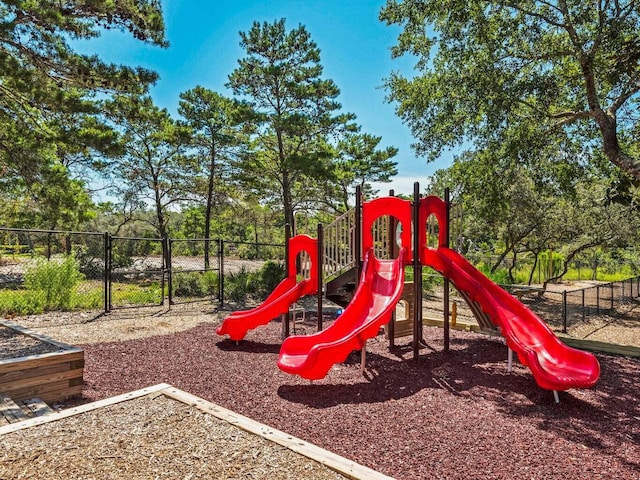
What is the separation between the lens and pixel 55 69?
762 centimetres

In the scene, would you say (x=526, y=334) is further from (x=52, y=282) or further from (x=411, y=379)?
(x=52, y=282)

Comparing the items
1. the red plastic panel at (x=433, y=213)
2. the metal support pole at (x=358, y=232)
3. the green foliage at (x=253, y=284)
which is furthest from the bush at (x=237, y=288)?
the red plastic panel at (x=433, y=213)

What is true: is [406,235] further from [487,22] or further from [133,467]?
[133,467]

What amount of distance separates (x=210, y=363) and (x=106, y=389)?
1.48 meters

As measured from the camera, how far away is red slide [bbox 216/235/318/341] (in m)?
7.21

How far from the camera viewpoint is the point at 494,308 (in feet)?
19.0

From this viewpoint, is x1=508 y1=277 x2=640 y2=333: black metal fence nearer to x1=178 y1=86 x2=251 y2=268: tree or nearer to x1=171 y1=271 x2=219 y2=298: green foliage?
x1=171 y1=271 x2=219 y2=298: green foliage

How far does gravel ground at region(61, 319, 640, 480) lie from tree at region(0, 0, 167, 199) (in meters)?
4.53

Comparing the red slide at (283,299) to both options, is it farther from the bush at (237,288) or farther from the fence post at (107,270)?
the bush at (237,288)

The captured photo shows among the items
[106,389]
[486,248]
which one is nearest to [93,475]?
[106,389]

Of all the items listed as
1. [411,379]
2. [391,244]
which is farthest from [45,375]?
[391,244]

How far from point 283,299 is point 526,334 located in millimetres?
3808

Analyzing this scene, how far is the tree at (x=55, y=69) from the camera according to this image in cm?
723

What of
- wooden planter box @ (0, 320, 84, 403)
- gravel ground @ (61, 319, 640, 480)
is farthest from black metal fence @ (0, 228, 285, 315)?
wooden planter box @ (0, 320, 84, 403)
